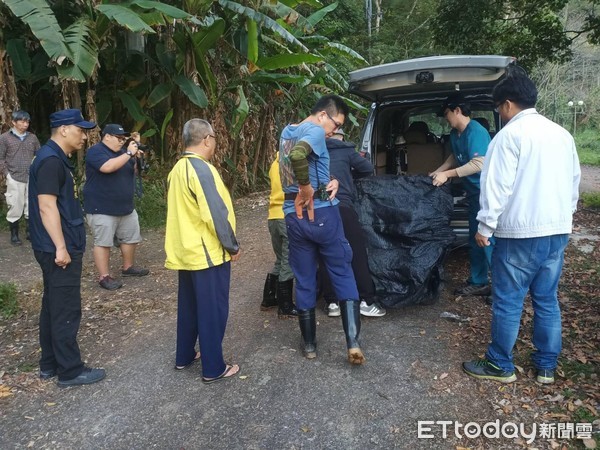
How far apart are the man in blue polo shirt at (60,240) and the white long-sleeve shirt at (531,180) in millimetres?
2755

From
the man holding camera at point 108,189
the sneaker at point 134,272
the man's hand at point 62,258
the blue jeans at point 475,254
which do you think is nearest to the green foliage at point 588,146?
the blue jeans at point 475,254

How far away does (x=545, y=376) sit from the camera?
3039 millimetres

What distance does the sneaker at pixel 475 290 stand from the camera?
15.0ft

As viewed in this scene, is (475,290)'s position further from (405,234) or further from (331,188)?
(331,188)

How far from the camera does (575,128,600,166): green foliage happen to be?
2187cm

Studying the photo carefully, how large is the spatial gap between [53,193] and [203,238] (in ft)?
3.31

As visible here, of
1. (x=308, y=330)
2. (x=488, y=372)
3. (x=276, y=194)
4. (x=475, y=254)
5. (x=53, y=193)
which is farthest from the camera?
(x=475, y=254)

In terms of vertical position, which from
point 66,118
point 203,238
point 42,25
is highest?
point 42,25

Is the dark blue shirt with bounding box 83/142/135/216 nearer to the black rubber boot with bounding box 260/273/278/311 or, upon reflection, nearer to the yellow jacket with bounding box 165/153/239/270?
the black rubber boot with bounding box 260/273/278/311

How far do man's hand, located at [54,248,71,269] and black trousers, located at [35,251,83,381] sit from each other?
7 cm

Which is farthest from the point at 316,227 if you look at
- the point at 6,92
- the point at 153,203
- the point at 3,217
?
the point at 3,217

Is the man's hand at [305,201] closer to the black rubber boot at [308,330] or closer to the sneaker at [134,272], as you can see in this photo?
the black rubber boot at [308,330]

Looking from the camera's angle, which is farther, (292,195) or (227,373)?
(292,195)

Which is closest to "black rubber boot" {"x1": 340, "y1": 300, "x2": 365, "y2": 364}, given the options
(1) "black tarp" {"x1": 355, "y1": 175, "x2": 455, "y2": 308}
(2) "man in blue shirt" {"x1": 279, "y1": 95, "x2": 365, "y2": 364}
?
(2) "man in blue shirt" {"x1": 279, "y1": 95, "x2": 365, "y2": 364}
